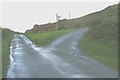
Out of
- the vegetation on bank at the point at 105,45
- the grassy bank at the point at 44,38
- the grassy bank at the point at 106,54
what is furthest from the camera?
the grassy bank at the point at 44,38

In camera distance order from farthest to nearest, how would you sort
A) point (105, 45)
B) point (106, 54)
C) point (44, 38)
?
point (44, 38) < point (105, 45) < point (106, 54)

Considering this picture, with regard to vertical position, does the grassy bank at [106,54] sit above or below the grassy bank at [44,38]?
below

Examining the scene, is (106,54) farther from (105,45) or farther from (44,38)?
(44,38)

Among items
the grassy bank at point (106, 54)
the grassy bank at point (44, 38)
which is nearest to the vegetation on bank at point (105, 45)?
the grassy bank at point (106, 54)

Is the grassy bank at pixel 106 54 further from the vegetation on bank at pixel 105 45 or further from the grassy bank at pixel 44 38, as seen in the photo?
the grassy bank at pixel 44 38

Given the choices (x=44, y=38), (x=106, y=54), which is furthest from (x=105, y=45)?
(x=44, y=38)

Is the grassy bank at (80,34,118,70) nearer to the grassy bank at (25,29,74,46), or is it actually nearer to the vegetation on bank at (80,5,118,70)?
the vegetation on bank at (80,5,118,70)

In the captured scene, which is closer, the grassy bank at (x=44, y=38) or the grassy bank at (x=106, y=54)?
the grassy bank at (x=106, y=54)

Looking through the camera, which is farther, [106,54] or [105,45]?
[105,45]

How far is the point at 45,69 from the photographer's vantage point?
67.8 feet

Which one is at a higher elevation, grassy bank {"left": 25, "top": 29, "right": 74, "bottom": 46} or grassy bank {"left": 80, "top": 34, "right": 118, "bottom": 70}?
grassy bank {"left": 25, "top": 29, "right": 74, "bottom": 46}

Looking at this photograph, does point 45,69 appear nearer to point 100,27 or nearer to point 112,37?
point 112,37

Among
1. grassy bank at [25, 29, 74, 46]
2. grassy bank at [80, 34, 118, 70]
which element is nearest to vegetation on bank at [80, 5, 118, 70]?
grassy bank at [80, 34, 118, 70]

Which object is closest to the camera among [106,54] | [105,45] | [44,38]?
[106,54]
